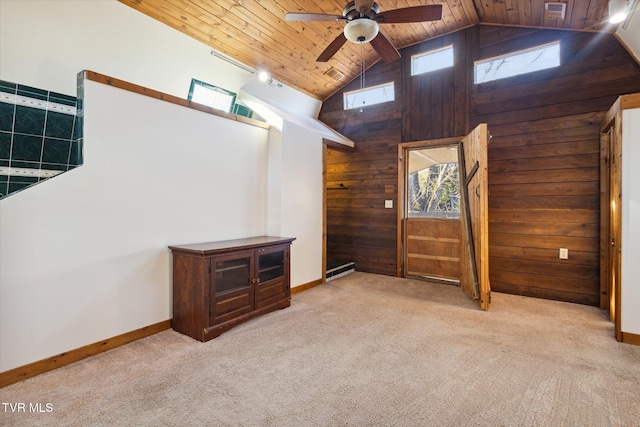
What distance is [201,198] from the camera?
3.25 m

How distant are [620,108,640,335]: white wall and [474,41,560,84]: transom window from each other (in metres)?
1.67

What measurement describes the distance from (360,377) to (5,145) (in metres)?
2.95

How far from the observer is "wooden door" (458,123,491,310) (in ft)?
11.4

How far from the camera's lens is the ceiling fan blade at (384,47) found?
294 cm

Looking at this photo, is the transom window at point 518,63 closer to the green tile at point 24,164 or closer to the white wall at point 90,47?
the white wall at point 90,47

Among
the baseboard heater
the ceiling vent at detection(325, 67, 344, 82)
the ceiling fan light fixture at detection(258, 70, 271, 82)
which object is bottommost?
the baseboard heater

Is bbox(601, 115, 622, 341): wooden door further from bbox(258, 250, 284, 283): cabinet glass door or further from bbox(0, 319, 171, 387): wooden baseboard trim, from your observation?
bbox(0, 319, 171, 387): wooden baseboard trim

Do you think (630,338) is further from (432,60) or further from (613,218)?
(432,60)

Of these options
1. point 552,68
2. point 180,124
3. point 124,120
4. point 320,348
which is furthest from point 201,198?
point 552,68

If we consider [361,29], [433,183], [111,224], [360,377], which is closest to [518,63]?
[433,183]

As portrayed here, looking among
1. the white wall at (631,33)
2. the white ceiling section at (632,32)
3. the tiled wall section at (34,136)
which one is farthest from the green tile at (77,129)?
the white wall at (631,33)

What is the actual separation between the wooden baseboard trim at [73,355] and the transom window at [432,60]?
16.0 feet

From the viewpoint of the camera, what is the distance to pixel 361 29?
2531 mm

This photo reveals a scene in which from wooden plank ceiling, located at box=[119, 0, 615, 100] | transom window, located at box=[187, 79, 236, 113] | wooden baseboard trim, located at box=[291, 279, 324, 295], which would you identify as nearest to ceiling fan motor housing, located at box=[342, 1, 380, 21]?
wooden plank ceiling, located at box=[119, 0, 615, 100]
